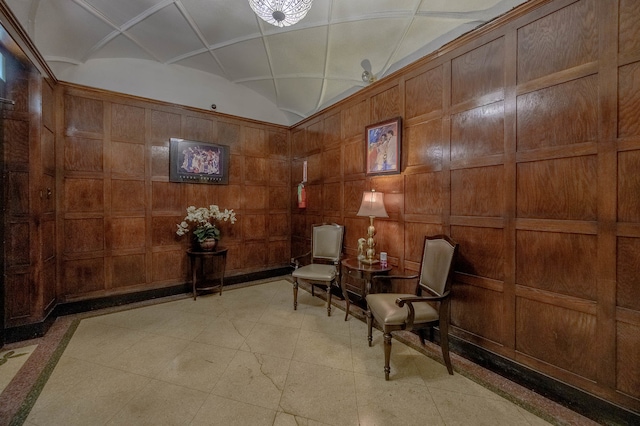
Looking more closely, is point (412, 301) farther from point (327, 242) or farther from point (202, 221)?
point (202, 221)

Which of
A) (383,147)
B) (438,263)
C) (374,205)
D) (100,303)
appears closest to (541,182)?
(438,263)

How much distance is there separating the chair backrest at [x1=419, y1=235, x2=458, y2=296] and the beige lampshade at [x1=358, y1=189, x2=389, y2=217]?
2.01ft

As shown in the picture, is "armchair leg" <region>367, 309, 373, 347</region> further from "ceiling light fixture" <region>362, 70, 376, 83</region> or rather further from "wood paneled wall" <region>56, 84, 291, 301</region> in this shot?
"ceiling light fixture" <region>362, 70, 376, 83</region>

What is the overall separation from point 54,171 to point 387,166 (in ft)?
13.5

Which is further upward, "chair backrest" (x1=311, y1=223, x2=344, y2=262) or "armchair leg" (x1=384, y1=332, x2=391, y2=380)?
"chair backrest" (x1=311, y1=223, x2=344, y2=262)

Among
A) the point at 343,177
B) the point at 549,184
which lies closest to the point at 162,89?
the point at 343,177

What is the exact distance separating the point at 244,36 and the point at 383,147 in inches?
93.7

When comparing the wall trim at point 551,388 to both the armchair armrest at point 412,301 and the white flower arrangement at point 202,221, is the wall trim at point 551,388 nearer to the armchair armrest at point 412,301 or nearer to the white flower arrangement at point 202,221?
the armchair armrest at point 412,301

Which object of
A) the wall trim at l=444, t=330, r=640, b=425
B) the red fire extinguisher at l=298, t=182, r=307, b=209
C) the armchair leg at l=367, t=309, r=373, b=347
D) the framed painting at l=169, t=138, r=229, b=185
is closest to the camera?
the wall trim at l=444, t=330, r=640, b=425

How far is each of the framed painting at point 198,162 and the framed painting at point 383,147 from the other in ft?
8.27

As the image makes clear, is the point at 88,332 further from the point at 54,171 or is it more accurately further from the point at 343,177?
the point at 343,177

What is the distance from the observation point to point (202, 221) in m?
3.90

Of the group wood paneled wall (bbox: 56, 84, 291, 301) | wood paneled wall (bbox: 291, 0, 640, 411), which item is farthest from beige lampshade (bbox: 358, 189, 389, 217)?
wood paneled wall (bbox: 56, 84, 291, 301)

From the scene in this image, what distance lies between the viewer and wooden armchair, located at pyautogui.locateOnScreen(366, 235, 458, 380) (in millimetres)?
1977
